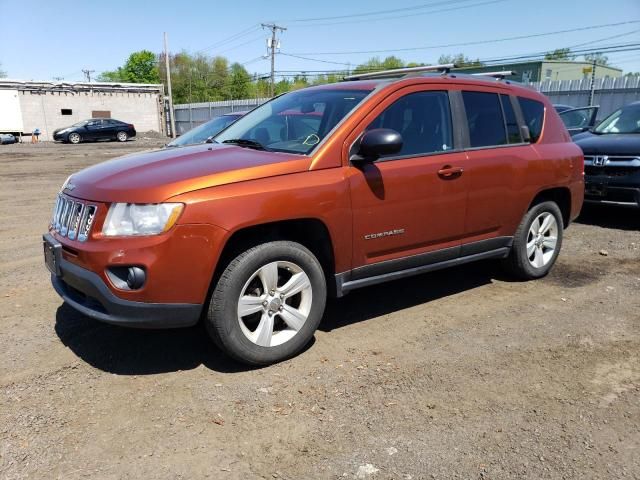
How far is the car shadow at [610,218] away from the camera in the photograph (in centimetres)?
812

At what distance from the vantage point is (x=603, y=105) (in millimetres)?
20562

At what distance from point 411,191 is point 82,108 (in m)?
44.1

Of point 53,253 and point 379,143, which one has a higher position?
point 379,143

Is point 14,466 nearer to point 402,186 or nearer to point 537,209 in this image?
point 402,186

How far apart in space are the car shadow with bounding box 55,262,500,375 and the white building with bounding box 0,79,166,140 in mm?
40524

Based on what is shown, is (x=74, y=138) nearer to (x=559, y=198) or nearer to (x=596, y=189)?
(x=596, y=189)

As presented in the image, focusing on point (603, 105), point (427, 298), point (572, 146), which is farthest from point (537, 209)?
point (603, 105)

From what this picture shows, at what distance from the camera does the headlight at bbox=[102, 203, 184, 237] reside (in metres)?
3.18

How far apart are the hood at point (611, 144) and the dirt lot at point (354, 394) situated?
132 inches

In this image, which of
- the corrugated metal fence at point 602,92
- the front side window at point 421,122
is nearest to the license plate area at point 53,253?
the front side window at point 421,122

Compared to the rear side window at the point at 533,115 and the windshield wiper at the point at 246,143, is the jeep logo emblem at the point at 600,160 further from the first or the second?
the windshield wiper at the point at 246,143

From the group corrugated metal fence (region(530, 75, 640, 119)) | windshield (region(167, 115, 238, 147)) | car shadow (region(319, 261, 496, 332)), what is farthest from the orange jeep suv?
corrugated metal fence (region(530, 75, 640, 119))

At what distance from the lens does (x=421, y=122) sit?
4.36 meters

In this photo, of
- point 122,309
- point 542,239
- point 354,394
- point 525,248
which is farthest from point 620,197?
point 122,309
